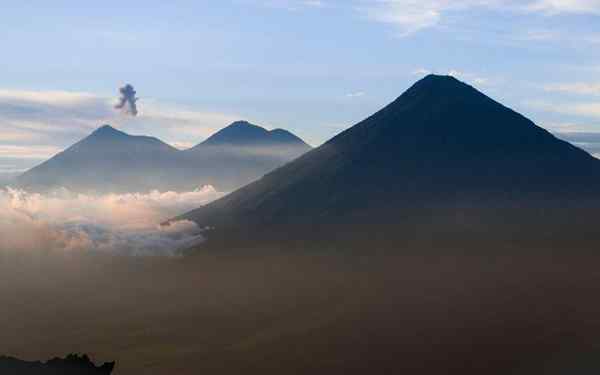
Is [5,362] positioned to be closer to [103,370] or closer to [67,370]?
[67,370]

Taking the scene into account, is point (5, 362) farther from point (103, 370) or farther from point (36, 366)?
point (103, 370)

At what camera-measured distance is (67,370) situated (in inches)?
4712

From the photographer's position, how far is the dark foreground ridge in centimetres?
11031

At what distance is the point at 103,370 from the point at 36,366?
65.5 ft

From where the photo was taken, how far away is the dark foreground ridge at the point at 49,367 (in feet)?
362

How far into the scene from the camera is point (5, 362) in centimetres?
11500

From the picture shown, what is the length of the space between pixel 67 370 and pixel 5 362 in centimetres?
938

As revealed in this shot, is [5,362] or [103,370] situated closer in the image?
[5,362]

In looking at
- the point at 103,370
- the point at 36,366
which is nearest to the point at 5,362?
the point at 36,366

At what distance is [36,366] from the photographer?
11256 centimetres

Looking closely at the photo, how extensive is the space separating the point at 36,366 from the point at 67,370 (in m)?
7.84

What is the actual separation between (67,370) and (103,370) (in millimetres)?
12168

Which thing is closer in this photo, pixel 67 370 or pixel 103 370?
pixel 67 370

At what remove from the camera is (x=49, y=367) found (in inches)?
4542
